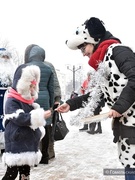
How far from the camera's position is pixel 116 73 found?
243 centimetres

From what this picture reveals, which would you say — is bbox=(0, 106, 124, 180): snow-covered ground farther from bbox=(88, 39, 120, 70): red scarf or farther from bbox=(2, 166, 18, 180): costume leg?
bbox=(88, 39, 120, 70): red scarf

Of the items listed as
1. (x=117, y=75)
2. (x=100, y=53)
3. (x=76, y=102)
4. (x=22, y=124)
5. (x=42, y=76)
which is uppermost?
(x=100, y=53)

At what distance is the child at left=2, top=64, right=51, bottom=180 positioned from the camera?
126 inches

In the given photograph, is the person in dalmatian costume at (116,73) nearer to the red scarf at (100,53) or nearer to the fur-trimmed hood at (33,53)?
the red scarf at (100,53)

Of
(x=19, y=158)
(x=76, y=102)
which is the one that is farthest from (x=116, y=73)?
(x=19, y=158)

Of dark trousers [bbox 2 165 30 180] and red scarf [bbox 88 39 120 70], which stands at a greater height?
red scarf [bbox 88 39 120 70]

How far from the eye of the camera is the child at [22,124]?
3.21 metres

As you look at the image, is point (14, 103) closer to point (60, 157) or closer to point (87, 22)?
point (87, 22)

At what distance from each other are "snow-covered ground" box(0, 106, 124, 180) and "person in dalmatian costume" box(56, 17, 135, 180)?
0.97 meters

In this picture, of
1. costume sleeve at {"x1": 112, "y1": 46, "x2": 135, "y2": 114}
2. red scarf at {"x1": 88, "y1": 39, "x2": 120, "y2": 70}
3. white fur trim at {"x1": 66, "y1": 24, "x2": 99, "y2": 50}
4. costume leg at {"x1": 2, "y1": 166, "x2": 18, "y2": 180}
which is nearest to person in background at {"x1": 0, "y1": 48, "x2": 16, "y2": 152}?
costume leg at {"x1": 2, "y1": 166, "x2": 18, "y2": 180}

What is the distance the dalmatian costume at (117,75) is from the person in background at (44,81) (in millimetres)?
2265

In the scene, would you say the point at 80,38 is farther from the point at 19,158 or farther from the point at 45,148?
the point at 45,148

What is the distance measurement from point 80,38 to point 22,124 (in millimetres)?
1093

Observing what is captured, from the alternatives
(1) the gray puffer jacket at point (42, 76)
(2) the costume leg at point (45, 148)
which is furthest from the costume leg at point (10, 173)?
(2) the costume leg at point (45, 148)
